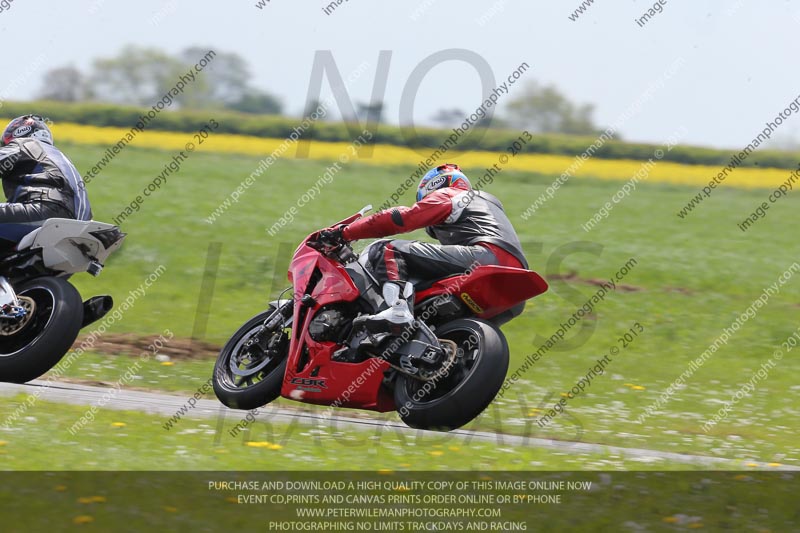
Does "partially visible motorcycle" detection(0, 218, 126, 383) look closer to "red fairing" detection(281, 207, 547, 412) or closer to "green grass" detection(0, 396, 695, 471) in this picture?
"green grass" detection(0, 396, 695, 471)

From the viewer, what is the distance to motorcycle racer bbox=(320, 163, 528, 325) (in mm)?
8195

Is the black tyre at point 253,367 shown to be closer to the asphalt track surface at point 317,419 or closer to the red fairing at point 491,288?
the asphalt track surface at point 317,419

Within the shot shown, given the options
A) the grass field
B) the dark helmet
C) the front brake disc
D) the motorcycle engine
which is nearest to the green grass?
the grass field

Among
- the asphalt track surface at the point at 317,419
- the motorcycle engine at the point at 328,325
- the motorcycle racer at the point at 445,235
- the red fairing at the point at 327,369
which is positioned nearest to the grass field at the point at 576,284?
the asphalt track surface at the point at 317,419

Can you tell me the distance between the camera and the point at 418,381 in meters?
7.97

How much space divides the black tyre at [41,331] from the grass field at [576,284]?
1194 millimetres

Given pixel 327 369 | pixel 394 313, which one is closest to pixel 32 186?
pixel 327 369

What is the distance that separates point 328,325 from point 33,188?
2785mm

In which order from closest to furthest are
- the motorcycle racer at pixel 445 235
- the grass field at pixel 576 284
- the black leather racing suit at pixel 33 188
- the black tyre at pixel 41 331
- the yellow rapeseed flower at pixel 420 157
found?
the motorcycle racer at pixel 445 235 → the black tyre at pixel 41 331 → the black leather racing suit at pixel 33 188 → the grass field at pixel 576 284 → the yellow rapeseed flower at pixel 420 157

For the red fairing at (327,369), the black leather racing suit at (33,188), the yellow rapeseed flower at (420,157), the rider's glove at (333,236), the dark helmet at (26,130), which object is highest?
the dark helmet at (26,130)

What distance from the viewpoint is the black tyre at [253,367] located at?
333 inches

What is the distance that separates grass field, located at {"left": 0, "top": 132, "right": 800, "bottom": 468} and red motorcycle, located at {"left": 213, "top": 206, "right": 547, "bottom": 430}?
0.72 m

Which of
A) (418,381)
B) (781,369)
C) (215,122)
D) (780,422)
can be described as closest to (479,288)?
(418,381)
